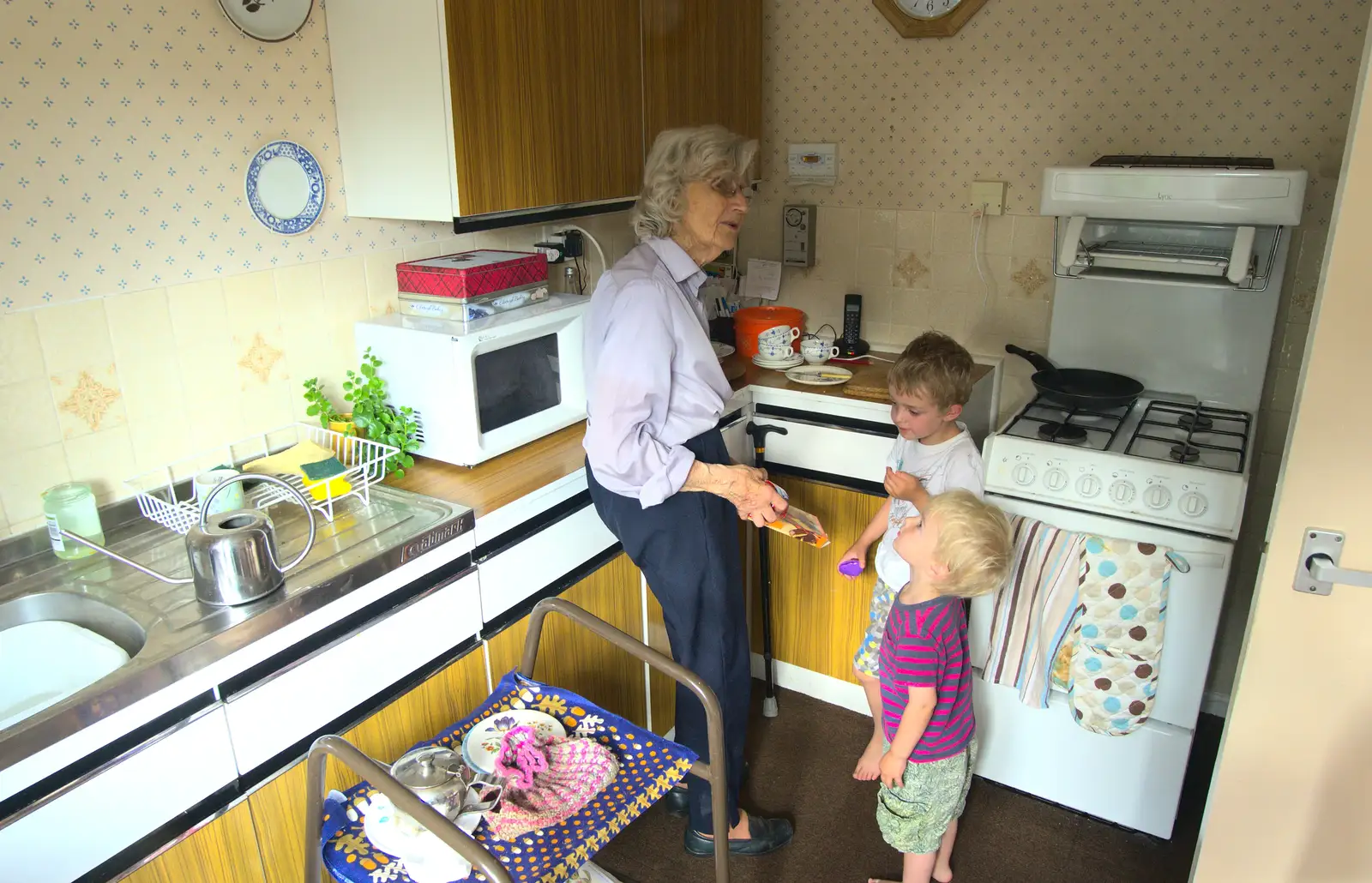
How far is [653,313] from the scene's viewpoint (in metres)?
1.64

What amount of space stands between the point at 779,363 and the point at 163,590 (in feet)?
5.36

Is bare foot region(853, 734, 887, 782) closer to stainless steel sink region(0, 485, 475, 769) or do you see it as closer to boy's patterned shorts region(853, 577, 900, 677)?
boy's patterned shorts region(853, 577, 900, 677)

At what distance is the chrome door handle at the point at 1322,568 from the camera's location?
1.26 m

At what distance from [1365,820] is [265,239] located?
2129mm

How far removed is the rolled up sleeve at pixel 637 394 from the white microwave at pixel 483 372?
0.31 m

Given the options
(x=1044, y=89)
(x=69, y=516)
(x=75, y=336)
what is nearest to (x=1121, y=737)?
(x=1044, y=89)

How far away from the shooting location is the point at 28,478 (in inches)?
60.9

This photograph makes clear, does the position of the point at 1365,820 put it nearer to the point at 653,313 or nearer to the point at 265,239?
the point at 653,313

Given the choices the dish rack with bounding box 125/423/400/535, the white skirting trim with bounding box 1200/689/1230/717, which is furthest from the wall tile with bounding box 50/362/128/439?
the white skirting trim with bounding box 1200/689/1230/717

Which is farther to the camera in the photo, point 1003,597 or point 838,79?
point 838,79

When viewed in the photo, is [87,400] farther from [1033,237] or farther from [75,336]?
[1033,237]

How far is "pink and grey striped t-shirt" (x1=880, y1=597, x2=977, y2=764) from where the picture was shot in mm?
1610

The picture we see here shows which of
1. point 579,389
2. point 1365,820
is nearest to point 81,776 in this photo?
point 579,389

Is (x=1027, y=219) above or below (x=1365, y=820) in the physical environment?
above
